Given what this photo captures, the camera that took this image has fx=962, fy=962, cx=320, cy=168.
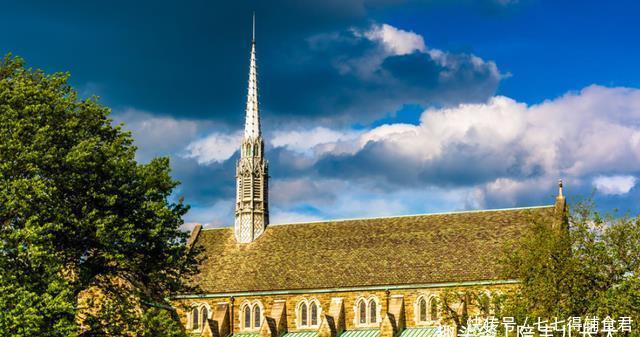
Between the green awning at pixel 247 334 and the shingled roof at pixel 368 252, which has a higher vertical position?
the shingled roof at pixel 368 252

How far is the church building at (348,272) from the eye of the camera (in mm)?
66375

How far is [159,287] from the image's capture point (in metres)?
44.7

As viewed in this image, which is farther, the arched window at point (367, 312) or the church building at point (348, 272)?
the arched window at point (367, 312)

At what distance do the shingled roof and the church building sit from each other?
3.4 inches

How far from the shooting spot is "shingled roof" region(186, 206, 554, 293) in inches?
2648

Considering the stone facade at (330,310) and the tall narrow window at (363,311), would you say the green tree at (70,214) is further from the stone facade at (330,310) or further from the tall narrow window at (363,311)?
the tall narrow window at (363,311)

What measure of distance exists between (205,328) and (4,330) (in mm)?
33211

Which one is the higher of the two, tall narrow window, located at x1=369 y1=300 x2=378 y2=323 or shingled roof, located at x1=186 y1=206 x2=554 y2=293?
shingled roof, located at x1=186 y1=206 x2=554 y2=293

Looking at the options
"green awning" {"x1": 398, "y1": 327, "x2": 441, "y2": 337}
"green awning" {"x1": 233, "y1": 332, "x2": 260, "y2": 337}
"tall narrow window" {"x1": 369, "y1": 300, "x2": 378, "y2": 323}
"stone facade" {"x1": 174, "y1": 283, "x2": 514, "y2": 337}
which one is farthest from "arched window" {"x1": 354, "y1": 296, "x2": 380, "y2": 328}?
"green awning" {"x1": 233, "y1": 332, "x2": 260, "y2": 337}

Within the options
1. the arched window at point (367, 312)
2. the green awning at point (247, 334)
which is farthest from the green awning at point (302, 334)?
the arched window at point (367, 312)

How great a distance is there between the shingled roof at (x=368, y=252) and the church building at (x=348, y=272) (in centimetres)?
9

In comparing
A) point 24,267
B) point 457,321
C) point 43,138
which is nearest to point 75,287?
point 24,267

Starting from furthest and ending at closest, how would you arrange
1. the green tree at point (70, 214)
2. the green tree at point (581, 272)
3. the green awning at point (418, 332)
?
the green awning at point (418, 332) < the green tree at point (581, 272) < the green tree at point (70, 214)

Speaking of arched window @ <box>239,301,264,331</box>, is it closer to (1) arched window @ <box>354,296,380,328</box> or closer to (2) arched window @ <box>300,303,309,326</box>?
(2) arched window @ <box>300,303,309,326</box>
